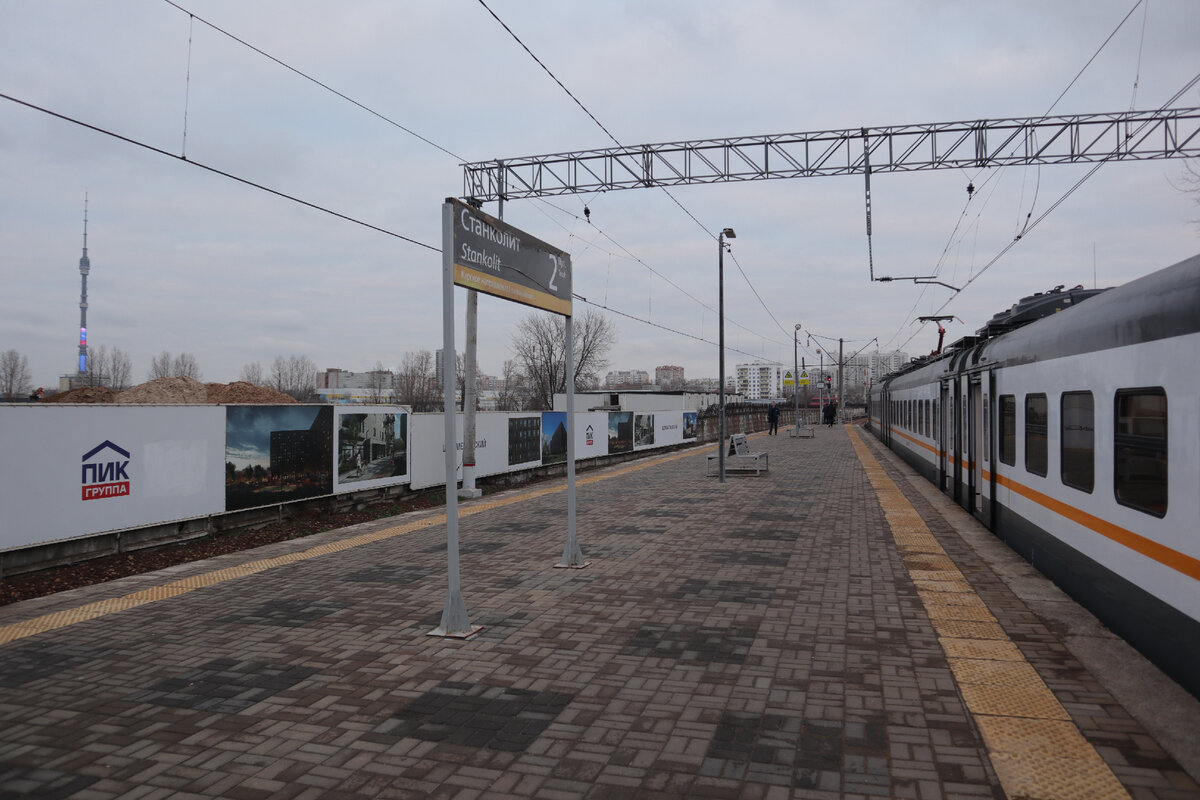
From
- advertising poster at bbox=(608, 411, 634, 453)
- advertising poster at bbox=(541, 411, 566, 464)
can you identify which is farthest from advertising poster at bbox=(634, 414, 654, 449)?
advertising poster at bbox=(541, 411, 566, 464)

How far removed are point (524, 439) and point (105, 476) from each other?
1056 cm

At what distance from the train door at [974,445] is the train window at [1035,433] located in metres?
2.71

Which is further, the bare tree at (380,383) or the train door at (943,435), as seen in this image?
the bare tree at (380,383)

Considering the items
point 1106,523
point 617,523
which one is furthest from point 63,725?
point 617,523

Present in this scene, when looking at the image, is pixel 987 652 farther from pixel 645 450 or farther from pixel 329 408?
pixel 645 450

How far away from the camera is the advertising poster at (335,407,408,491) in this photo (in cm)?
1280

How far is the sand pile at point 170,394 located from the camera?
1873cm

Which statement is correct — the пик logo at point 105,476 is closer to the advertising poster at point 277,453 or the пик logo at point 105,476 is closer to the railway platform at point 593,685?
the railway platform at point 593,685

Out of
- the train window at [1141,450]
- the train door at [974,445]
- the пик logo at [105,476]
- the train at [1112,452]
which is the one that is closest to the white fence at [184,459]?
the пик logo at [105,476]

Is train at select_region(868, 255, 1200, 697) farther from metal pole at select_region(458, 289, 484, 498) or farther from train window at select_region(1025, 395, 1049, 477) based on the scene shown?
metal pole at select_region(458, 289, 484, 498)

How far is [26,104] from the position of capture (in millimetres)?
5793

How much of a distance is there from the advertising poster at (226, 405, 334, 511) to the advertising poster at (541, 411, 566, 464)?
769 cm

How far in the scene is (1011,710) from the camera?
14.2 feet

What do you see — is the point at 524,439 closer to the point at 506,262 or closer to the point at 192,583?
the point at 192,583
